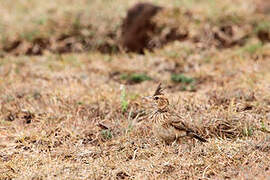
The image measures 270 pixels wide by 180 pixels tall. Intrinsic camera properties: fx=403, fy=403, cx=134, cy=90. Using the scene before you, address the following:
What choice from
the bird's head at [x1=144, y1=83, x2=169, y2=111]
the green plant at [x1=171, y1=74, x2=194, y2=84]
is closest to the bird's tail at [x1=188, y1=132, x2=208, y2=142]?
the bird's head at [x1=144, y1=83, x2=169, y2=111]

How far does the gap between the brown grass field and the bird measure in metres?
0.06

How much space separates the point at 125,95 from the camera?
3818 millimetres

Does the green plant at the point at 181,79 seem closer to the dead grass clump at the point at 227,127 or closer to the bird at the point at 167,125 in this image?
the dead grass clump at the point at 227,127

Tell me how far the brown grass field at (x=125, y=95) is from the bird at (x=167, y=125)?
6 centimetres

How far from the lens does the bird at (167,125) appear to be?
2932 millimetres

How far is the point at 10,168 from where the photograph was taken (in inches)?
107

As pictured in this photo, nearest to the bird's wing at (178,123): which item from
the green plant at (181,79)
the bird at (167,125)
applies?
the bird at (167,125)

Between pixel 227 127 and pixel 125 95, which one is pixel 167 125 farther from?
pixel 125 95

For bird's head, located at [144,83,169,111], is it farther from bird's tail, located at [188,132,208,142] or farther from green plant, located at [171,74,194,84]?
green plant, located at [171,74,194,84]

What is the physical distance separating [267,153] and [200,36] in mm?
3572

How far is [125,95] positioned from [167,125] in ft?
3.18

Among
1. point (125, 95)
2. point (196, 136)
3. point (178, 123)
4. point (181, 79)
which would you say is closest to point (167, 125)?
point (178, 123)

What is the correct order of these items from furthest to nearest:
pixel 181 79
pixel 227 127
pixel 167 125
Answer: pixel 181 79 → pixel 227 127 → pixel 167 125

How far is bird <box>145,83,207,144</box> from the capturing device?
2.93 metres
